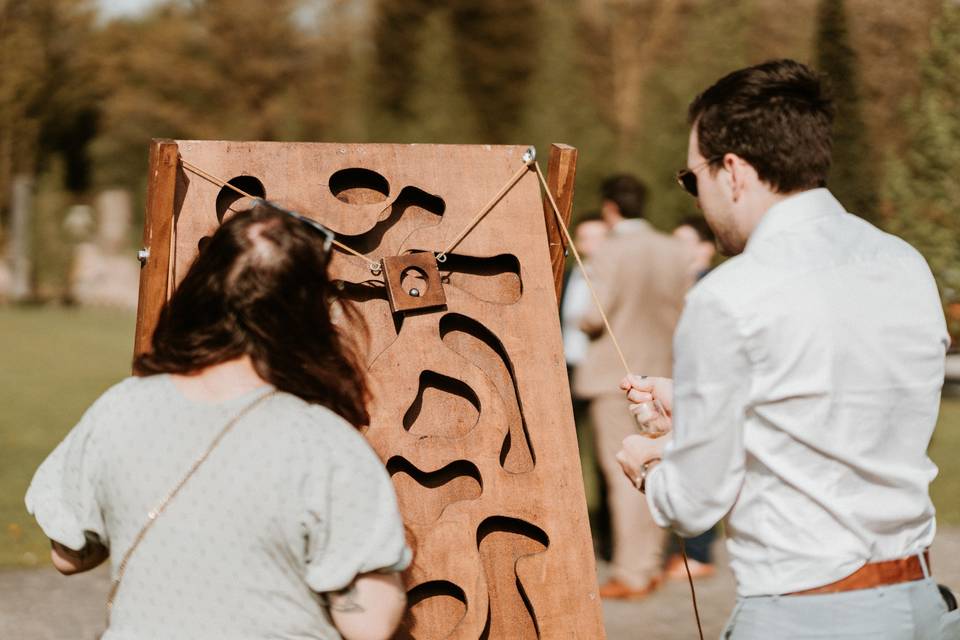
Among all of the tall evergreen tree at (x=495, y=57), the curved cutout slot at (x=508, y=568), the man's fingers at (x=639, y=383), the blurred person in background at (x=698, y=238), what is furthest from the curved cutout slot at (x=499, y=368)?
the tall evergreen tree at (x=495, y=57)

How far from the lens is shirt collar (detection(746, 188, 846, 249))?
1.97 m

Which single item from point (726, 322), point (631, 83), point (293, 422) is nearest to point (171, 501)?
point (293, 422)

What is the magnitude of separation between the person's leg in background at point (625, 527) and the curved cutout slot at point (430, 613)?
9.01 ft

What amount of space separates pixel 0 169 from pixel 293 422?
34.3 metres

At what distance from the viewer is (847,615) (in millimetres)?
1876

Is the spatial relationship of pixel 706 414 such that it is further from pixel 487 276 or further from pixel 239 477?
pixel 487 276

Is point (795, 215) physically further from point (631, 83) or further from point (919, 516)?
point (631, 83)

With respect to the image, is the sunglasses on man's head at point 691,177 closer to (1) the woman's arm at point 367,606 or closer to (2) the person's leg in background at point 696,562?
(1) the woman's arm at point 367,606

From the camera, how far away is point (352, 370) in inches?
80.0

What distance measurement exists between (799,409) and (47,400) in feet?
35.0

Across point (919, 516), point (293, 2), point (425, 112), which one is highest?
point (293, 2)

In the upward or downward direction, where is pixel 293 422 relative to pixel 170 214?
downward

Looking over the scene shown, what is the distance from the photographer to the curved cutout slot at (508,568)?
263 centimetres

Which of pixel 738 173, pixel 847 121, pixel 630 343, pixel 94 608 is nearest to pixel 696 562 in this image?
pixel 630 343
